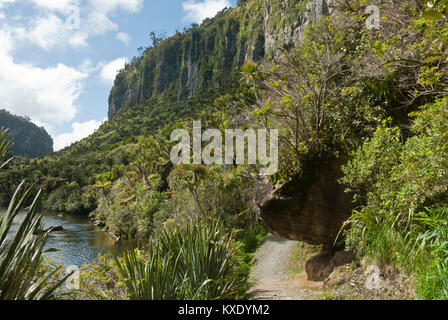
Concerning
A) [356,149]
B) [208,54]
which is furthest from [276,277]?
[208,54]

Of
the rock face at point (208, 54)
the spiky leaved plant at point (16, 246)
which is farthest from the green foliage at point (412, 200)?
the rock face at point (208, 54)

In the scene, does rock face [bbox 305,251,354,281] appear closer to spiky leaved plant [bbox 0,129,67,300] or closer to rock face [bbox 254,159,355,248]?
rock face [bbox 254,159,355,248]

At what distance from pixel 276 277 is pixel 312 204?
3.20 m

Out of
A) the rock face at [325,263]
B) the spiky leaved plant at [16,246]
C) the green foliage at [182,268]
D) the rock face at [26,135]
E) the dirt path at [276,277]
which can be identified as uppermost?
the rock face at [26,135]

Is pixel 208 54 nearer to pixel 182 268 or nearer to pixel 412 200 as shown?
pixel 182 268

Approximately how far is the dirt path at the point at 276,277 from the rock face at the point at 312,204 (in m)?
1.33

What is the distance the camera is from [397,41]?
6117mm

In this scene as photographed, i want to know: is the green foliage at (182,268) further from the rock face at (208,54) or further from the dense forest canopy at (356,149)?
the rock face at (208,54)

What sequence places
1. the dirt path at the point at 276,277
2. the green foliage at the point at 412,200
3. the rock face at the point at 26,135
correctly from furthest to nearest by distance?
the rock face at the point at 26,135, the dirt path at the point at 276,277, the green foliage at the point at 412,200

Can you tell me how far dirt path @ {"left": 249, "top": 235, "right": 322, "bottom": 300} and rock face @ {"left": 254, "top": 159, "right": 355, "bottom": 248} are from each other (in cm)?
133

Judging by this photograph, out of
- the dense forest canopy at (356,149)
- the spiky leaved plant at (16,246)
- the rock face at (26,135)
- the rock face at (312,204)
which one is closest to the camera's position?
the spiky leaved plant at (16,246)

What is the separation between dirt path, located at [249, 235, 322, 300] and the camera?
18.3 ft

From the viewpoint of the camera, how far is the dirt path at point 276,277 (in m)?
5.58

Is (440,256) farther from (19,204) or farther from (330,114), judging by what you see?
(330,114)
